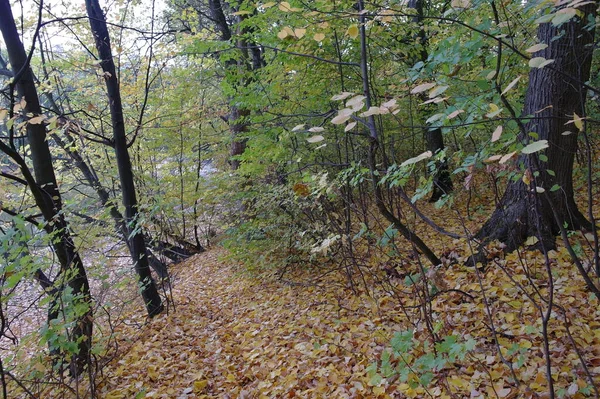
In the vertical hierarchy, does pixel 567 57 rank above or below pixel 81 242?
above

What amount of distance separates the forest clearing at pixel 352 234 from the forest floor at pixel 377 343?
23mm

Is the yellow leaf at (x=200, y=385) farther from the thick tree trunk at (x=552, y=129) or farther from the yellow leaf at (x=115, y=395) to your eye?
the thick tree trunk at (x=552, y=129)

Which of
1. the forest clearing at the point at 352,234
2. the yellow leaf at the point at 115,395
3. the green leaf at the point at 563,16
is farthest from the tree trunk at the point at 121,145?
the green leaf at the point at 563,16

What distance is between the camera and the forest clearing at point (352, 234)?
8.13ft

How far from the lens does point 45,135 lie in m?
4.12

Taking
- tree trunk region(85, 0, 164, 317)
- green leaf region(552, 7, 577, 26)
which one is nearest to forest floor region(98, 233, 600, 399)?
tree trunk region(85, 0, 164, 317)

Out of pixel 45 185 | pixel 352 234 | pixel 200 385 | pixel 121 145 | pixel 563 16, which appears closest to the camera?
pixel 563 16

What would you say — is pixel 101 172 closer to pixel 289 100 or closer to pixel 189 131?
pixel 189 131

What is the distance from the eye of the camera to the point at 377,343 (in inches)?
138

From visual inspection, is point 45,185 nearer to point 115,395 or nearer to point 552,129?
point 115,395

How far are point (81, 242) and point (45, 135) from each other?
4.17ft

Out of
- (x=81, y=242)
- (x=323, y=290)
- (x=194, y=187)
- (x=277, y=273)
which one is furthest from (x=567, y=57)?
(x=194, y=187)

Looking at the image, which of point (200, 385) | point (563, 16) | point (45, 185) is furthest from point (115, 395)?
point (563, 16)

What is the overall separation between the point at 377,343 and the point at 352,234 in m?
2.16
